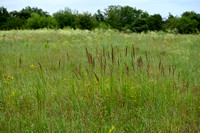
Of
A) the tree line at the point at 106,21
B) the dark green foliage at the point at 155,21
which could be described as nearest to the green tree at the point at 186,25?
the tree line at the point at 106,21

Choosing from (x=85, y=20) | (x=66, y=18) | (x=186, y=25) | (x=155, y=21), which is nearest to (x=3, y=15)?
(x=66, y=18)

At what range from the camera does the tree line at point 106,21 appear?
25425 millimetres

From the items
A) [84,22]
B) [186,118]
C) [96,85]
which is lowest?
[186,118]

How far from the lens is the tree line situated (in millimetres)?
25425

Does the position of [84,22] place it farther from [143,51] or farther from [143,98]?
[143,98]

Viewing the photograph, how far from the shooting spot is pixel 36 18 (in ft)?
88.3

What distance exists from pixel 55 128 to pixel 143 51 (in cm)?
520

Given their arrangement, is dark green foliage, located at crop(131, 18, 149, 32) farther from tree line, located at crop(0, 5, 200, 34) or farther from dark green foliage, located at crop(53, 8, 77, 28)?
dark green foliage, located at crop(53, 8, 77, 28)

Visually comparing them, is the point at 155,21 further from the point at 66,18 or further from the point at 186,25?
the point at 66,18

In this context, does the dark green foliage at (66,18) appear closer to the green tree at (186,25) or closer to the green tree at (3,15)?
the green tree at (3,15)

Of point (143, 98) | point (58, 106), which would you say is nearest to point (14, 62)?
point (58, 106)

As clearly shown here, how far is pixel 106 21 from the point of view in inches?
1377

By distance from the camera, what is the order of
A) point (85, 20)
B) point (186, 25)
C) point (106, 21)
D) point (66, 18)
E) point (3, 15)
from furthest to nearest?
point (3, 15), point (106, 21), point (66, 18), point (186, 25), point (85, 20)

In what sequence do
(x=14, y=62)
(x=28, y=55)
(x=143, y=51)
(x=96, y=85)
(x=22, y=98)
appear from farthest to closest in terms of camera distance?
(x=143, y=51) < (x=28, y=55) < (x=14, y=62) < (x=96, y=85) < (x=22, y=98)
